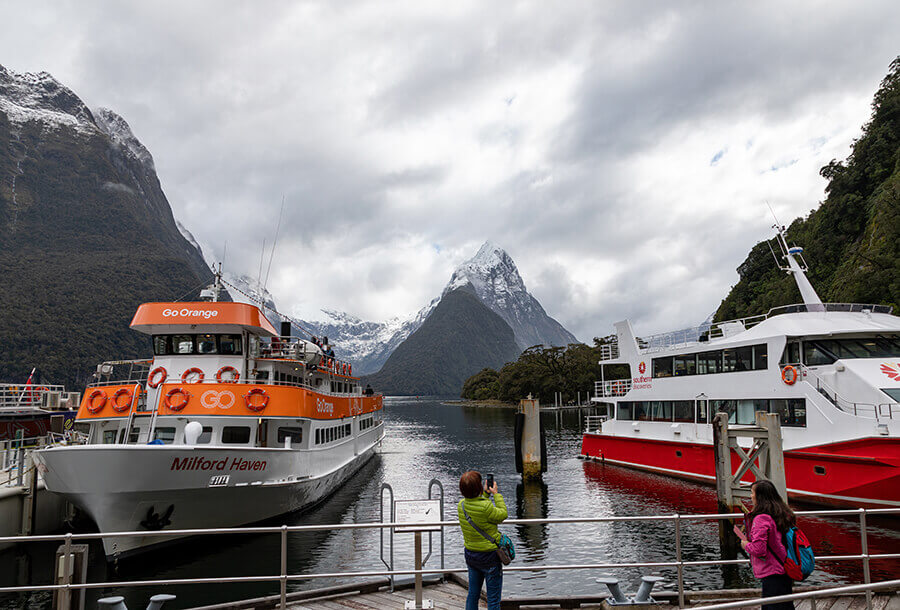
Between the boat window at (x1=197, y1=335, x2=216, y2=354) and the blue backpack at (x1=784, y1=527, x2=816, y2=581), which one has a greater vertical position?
the boat window at (x1=197, y1=335, x2=216, y2=354)

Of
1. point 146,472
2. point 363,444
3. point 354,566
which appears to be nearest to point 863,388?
point 354,566

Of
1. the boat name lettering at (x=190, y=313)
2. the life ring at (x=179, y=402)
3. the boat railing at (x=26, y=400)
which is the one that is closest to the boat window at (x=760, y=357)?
the boat name lettering at (x=190, y=313)

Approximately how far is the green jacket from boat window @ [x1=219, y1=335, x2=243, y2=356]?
1703cm

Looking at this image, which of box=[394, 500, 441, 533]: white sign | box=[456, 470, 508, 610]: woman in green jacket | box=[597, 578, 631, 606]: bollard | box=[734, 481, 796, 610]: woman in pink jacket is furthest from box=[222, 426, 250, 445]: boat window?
box=[734, 481, 796, 610]: woman in pink jacket

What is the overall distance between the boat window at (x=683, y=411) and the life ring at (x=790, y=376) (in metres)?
5.62

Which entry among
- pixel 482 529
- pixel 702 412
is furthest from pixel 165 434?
pixel 702 412

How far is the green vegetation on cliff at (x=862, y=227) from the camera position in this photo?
4266cm

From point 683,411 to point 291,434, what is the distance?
18214 mm

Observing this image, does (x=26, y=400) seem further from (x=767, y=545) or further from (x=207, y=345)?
(x=767, y=545)

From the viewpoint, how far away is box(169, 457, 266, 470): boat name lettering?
15844mm

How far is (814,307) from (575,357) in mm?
95497

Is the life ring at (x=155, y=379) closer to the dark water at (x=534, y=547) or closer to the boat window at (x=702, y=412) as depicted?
the dark water at (x=534, y=547)

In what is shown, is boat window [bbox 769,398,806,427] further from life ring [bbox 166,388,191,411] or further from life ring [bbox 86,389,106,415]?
life ring [bbox 86,389,106,415]

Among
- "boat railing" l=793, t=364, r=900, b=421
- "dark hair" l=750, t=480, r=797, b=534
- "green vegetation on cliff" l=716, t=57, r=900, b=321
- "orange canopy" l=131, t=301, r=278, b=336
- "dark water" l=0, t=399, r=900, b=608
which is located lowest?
"dark water" l=0, t=399, r=900, b=608
